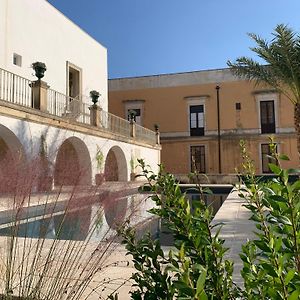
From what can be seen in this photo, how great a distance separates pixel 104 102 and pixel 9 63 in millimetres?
7234

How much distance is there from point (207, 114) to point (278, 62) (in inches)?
505

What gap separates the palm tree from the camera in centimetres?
998

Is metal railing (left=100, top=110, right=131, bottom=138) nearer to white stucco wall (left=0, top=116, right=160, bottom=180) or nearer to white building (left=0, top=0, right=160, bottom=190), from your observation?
white building (left=0, top=0, right=160, bottom=190)

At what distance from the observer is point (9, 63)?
11156 mm

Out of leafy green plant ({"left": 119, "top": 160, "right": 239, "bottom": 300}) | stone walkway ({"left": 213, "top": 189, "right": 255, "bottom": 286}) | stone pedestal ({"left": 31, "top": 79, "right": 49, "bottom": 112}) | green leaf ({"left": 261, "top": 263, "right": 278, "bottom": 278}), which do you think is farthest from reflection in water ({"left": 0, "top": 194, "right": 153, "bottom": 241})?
stone pedestal ({"left": 31, "top": 79, "right": 49, "bottom": 112})

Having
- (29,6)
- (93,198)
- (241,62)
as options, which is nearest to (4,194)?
(93,198)

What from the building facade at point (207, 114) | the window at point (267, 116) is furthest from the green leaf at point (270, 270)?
the window at point (267, 116)

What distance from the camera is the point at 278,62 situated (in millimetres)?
10711

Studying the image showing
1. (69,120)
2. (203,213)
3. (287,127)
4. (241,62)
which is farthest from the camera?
(287,127)

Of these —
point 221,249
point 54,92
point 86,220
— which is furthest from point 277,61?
point 221,249

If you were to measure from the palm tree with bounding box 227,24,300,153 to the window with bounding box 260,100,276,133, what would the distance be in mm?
10920

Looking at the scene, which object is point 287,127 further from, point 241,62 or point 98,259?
point 98,259

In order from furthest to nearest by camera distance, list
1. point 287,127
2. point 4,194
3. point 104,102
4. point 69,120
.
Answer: point 287,127
point 104,102
point 69,120
point 4,194

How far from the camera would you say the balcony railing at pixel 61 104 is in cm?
990
